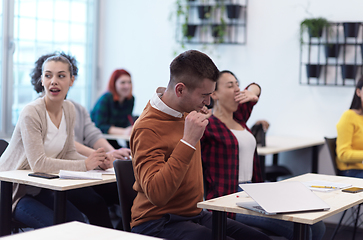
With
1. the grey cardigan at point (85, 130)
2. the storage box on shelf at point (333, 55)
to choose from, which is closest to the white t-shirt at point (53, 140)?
the grey cardigan at point (85, 130)

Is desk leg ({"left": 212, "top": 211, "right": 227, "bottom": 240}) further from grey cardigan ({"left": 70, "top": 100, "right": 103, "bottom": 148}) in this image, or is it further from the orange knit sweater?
grey cardigan ({"left": 70, "top": 100, "right": 103, "bottom": 148})

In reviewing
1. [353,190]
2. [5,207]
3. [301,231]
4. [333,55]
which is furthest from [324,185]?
[333,55]

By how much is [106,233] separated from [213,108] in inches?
57.7

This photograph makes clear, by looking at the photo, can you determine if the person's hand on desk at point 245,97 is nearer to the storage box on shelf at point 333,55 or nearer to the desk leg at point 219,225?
the desk leg at point 219,225

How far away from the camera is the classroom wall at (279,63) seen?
4.10m

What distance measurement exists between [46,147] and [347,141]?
2115 millimetres

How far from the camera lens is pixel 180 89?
5.65 feet

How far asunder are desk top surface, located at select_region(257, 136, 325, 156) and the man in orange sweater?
5.25 feet

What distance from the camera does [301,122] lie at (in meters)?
4.28

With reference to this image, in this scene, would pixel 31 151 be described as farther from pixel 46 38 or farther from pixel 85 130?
pixel 46 38

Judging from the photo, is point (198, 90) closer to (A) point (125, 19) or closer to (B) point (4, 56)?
(B) point (4, 56)

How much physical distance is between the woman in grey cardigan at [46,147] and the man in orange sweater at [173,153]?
27.9 inches

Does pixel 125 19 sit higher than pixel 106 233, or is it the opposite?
pixel 125 19

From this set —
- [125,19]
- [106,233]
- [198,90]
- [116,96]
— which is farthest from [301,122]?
[106,233]
